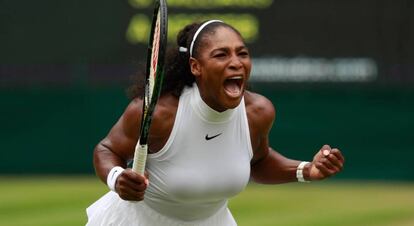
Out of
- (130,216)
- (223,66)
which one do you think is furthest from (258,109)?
(130,216)

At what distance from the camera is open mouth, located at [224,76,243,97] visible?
5523mm

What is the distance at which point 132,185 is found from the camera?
5.05m

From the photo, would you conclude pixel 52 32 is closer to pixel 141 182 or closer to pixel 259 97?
pixel 259 97

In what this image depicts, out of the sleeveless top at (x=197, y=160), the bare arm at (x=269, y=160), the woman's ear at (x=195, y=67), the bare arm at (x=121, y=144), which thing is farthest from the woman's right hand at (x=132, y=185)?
the bare arm at (x=269, y=160)

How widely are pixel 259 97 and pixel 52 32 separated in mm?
8114

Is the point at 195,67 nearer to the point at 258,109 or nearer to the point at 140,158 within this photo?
the point at 258,109

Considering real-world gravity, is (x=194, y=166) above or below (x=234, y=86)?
below

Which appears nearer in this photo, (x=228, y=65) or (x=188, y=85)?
(x=228, y=65)

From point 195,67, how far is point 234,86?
0.26 meters

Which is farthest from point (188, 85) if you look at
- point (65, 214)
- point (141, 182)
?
point (65, 214)

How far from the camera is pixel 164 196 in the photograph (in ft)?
19.2

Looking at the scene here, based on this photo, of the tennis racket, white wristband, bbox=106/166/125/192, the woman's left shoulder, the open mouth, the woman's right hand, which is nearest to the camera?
the tennis racket

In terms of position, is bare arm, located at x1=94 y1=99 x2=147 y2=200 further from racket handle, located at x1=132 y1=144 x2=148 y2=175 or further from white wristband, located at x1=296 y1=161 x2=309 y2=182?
white wristband, located at x1=296 y1=161 x2=309 y2=182

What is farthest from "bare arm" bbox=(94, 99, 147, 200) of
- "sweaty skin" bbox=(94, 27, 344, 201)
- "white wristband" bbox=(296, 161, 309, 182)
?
"white wristband" bbox=(296, 161, 309, 182)
